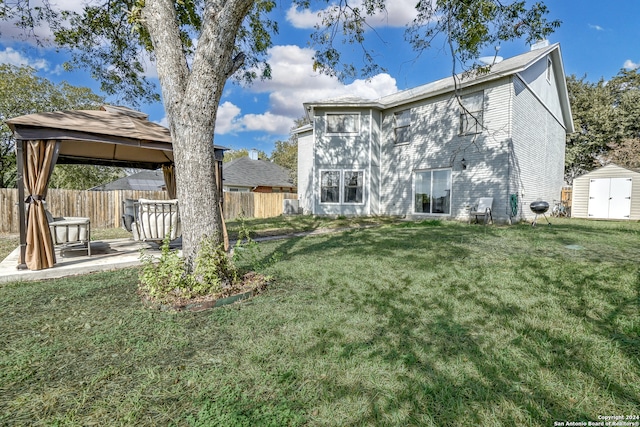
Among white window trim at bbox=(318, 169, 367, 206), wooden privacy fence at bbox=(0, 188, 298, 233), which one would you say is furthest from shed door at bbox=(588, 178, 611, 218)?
wooden privacy fence at bbox=(0, 188, 298, 233)

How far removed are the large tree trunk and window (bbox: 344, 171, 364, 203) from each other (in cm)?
1072

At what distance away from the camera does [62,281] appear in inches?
166

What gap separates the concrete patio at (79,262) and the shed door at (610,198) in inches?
695

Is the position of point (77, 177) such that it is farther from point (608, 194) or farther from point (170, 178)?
point (608, 194)

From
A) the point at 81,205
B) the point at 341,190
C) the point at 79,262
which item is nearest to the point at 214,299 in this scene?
the point at 79,262

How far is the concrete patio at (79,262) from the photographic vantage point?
436 cm

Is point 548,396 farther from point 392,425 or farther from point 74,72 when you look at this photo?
point 74,72

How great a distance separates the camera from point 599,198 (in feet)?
43.3

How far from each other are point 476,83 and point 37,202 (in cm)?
1277

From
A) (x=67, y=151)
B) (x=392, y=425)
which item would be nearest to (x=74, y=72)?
(x=67, y=151)

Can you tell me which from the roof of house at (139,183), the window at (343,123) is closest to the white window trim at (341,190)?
the window at (343,123)

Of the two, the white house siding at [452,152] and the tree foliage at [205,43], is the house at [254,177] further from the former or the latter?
the tree foliage at [205,43]

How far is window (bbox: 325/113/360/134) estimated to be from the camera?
45.7ft

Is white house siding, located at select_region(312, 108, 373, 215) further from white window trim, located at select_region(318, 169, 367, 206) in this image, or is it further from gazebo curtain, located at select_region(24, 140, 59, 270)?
gazebo curtain, located at select_region(24, 140, 59, 270)
